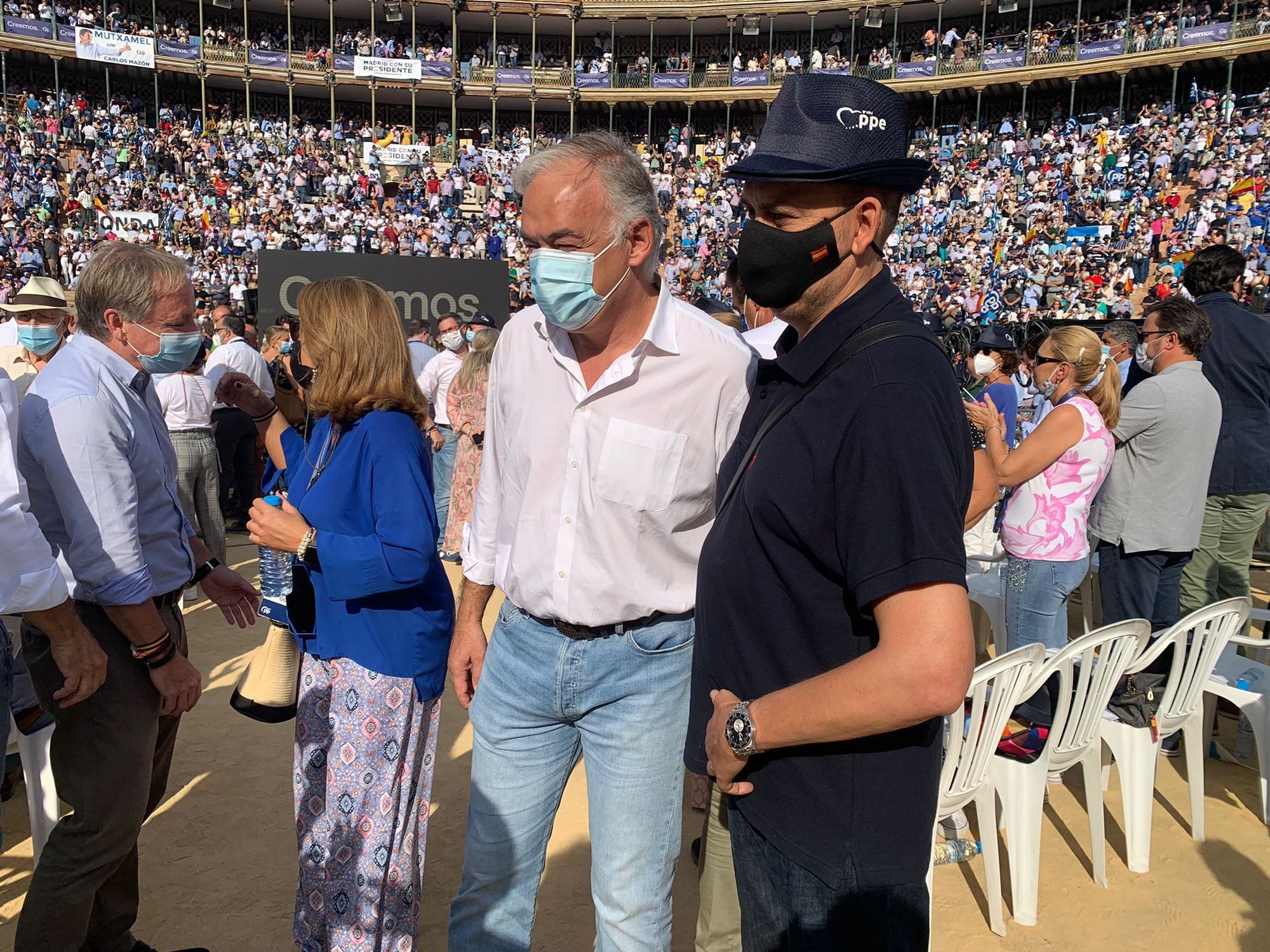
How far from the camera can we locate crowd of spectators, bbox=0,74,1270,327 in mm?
21078

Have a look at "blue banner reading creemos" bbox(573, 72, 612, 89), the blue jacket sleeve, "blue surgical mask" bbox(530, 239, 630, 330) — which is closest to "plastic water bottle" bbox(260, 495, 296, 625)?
the blue jacket sleeve

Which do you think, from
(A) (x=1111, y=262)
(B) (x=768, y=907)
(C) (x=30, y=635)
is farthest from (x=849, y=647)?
(A) (x=1111, y=262)

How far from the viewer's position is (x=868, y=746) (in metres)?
1.35

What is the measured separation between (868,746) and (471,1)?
39553 mm

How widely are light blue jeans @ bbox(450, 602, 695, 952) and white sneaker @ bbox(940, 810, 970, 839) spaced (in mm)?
1665

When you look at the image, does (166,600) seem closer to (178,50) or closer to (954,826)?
(954,826)

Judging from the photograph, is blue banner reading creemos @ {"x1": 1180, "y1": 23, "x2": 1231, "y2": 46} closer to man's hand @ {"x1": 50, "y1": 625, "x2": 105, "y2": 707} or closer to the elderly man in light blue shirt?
the elderly man in light blue shirt

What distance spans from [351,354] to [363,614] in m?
0.65

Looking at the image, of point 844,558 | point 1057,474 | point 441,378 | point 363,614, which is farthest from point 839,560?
point 441,378

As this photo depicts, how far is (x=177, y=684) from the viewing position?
7.72 ft

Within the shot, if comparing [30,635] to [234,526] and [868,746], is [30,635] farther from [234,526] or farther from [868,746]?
[234,526]

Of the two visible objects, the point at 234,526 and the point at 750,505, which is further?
the point at 234,526

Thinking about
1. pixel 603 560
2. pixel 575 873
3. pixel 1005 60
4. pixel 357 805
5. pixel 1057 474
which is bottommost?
pixel 575 873

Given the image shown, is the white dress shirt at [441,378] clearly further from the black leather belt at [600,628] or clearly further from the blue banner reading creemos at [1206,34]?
the blue banner reading creemos at [1206,34]
